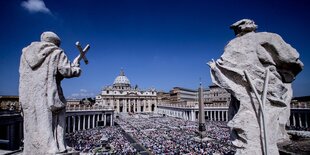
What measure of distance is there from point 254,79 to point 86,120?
48645 mm

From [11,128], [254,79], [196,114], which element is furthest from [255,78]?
[196,114]

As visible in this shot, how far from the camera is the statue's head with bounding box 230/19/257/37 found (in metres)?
4.96

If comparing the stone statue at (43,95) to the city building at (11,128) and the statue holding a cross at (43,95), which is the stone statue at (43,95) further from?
the city building at (11,128)

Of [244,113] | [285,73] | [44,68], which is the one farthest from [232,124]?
[44,68]

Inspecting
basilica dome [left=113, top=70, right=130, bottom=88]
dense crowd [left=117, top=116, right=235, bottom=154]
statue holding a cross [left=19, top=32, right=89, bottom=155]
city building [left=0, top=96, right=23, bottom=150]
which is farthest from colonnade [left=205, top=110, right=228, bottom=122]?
basilica dome [left=113, top=70, right=130, bottom=88]

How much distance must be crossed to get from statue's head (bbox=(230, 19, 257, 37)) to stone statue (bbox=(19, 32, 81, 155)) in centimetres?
384

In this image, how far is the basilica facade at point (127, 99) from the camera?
327 feet

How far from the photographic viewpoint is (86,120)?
48688 millimetres

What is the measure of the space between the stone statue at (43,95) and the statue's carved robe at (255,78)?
11.5 feet

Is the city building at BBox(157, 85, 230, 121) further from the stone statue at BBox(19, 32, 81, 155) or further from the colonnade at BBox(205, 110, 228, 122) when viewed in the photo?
the stone statue at BBox(19, 32, 81, 155)

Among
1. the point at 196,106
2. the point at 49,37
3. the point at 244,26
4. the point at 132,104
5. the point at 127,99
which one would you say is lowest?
the point at 132,104

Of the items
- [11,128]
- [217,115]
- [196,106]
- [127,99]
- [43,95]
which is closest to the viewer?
[43,95]

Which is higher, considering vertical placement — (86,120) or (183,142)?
(183,142)

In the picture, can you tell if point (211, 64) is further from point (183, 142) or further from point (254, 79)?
point (183, 142)
